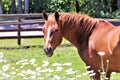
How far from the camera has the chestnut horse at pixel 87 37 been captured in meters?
5.64

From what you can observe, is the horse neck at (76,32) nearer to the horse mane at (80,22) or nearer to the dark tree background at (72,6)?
the horse mane at (80,22)

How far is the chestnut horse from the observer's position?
18.5 ft

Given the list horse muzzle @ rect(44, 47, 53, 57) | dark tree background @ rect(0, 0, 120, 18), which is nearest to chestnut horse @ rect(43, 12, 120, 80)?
horse muzzle @ rect(44, 47, 53, 57)

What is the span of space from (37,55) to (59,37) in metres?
6.12

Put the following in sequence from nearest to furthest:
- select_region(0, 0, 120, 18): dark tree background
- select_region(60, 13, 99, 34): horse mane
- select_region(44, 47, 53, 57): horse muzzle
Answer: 1. select_region(44, 47, 53, 57): horse muzzle
2. select_region(60, 13, 99, 34): horse mane
3. select_region(0, 0, 120, 18): dark tree background

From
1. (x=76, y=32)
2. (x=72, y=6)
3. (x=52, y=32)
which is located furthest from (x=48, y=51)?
(x=72, y=6)

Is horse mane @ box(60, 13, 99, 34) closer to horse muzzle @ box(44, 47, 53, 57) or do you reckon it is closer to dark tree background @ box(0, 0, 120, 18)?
horse muzzle @ box(44, 47, 53, 57)

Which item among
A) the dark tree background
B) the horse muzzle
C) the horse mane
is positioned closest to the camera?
the horse muzzle

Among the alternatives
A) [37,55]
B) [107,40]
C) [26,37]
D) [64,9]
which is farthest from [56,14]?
[64,9]

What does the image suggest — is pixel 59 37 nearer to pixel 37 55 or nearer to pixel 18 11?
pixel 37 55

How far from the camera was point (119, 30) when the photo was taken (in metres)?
5.65

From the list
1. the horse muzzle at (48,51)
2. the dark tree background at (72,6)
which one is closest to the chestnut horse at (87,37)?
the horse muzzle at (48,51)

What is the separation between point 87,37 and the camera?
20.1 ft

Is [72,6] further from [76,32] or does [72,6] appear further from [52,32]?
[52,32]
